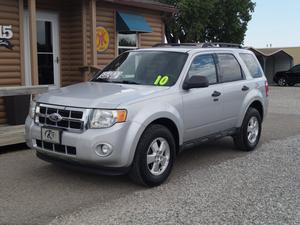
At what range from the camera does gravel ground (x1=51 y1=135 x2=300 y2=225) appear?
464 centimetres

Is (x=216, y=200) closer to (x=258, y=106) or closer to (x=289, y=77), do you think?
(x=258, y=106)

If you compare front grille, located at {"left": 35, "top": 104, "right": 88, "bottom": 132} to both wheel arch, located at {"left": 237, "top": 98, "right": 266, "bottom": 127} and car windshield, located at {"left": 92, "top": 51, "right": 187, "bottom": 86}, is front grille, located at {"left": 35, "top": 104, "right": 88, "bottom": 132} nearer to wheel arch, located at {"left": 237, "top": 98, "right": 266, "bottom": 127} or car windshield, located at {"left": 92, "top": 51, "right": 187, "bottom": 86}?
car windshield, located at {"left": 92, "top": 51, "right": 187, "bottom": 86}

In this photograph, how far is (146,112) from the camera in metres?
5.61

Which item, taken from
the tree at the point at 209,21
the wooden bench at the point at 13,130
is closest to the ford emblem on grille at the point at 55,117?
the wooden bench at the point at 13,130

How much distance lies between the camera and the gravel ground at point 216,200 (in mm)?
4637

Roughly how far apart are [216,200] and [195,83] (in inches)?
70.1

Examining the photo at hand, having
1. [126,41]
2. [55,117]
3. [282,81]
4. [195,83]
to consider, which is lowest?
[282,81]

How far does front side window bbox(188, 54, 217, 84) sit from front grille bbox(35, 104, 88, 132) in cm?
189

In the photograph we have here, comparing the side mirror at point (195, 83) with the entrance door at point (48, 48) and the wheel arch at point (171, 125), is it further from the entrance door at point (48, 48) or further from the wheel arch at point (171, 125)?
the entrance door at point (48, 48)

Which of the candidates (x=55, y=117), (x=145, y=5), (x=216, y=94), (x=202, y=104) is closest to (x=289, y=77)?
(x=145, y=5)

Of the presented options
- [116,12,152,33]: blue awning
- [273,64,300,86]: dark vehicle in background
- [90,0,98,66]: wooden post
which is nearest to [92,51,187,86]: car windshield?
[90,0,98,66]: wooden post

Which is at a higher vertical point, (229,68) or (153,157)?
(229,68)

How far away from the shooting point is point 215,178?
620 cm

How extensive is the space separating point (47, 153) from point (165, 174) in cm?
157
